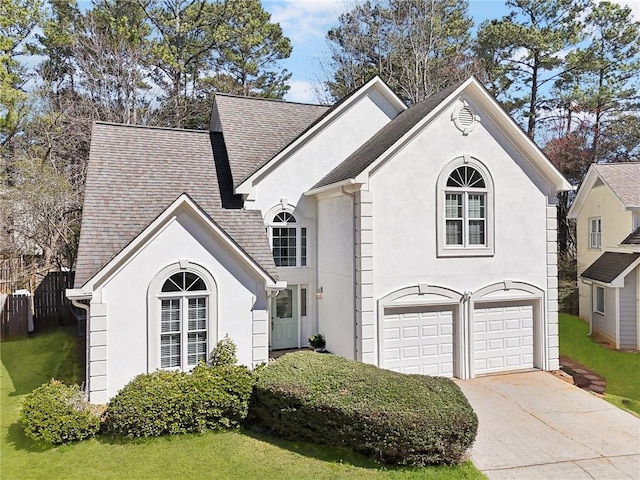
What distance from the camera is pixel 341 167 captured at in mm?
15117

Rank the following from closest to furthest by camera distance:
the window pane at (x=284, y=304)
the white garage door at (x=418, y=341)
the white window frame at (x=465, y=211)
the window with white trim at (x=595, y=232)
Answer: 1. the white garage door at (x=418, y=341)
2. the white window frame at (x=465, y=211)
3. the window pane at (x=284, y=304)
4. the window with white trim at (x=595, y=232)

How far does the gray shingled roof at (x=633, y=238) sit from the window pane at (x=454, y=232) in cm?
1240

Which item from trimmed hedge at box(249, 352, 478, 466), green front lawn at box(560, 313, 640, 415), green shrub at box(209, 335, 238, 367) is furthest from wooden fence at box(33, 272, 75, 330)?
green front lawn at box(560, 313, 640, 415)

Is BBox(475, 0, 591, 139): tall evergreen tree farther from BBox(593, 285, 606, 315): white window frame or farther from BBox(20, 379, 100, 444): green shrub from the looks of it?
BBox(20, 379, 100, 444): green shrub

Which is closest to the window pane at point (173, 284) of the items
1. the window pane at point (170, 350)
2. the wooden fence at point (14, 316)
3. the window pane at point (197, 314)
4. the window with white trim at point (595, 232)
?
the window pane at point (197, 314)

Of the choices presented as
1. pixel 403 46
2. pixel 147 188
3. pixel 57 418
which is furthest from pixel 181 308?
pixel 403 46

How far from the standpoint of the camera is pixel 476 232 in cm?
1369

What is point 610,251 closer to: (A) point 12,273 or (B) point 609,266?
(B) point 609,266

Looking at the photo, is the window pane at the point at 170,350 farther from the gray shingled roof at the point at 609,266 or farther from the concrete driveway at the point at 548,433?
the gray shingled roof at the point at 609,266

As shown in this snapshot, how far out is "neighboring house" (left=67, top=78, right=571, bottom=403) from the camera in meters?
11.0

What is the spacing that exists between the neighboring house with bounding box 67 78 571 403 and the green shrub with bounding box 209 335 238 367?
0.21m

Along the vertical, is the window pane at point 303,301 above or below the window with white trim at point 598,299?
above

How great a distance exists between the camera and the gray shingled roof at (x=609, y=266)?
2028 centimetres

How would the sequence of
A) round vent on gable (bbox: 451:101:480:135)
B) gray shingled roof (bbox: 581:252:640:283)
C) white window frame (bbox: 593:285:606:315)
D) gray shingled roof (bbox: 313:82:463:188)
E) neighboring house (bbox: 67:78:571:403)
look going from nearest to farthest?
1. neighboring house (bbox: 67:78:571:403)
2. gray shingled roof (bbox: 313:82:463:188)
3. round vent on gable (bbox: 451:101:480:135)
4. gray shingled roof (bbox: 581:252:640:283)
5. white window frame (bbox: 593:285:606:315)
